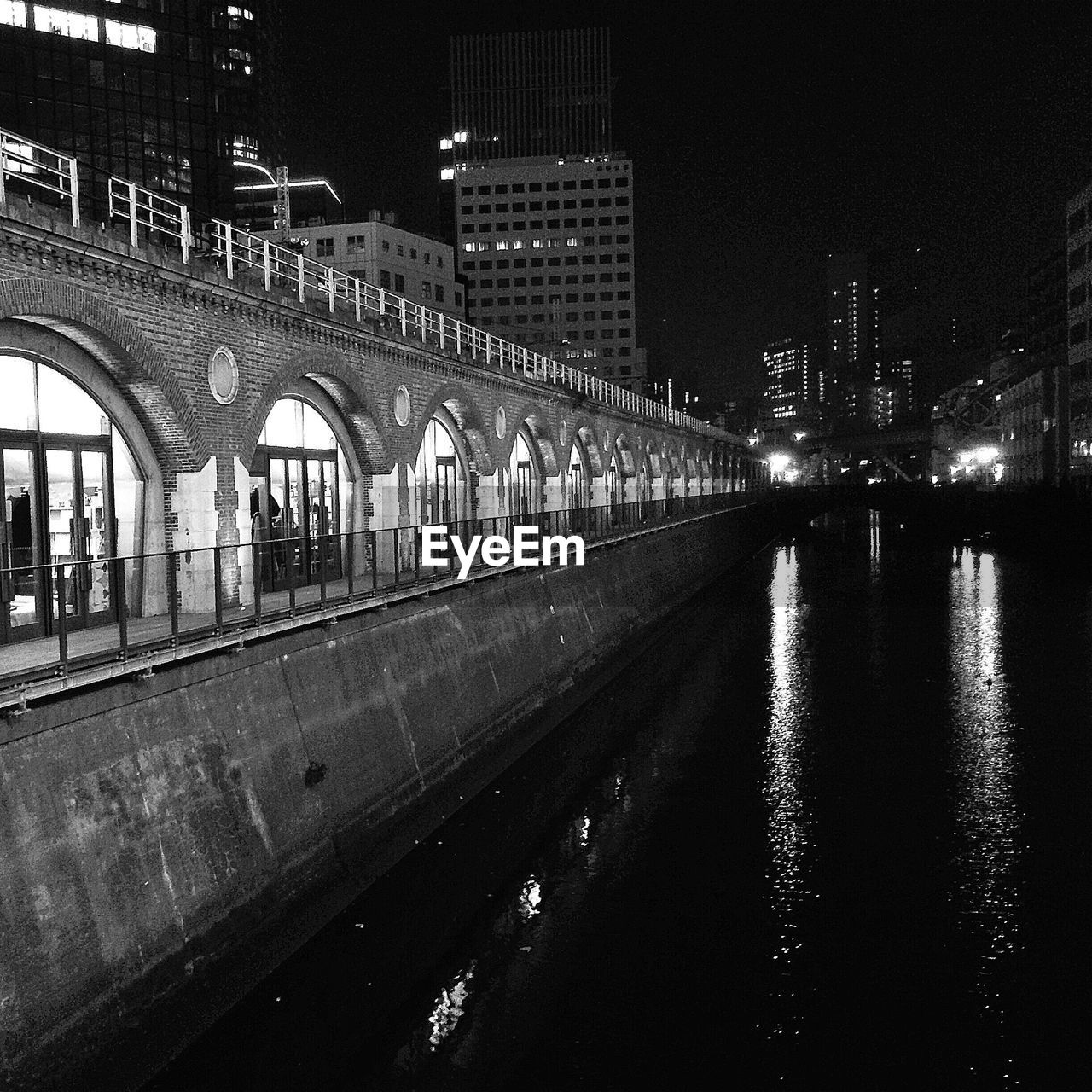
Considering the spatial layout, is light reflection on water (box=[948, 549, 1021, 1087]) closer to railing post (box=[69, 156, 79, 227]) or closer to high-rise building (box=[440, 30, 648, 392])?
railing post (box=[69, 156, 79, 227])

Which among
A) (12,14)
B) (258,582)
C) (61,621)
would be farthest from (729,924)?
(12,14)

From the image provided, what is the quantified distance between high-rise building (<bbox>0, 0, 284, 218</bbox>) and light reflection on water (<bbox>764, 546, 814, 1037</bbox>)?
46410mm

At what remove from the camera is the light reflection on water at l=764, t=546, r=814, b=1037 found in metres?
11.8

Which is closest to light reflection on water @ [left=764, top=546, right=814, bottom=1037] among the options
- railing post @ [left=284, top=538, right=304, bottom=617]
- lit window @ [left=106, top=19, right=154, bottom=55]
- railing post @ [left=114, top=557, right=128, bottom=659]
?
railing post @ [left=284, top=538, right=304, bottom=617]

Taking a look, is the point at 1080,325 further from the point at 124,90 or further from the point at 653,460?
the point at 124,90

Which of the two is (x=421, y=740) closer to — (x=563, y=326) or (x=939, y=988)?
(x=939, y=988)

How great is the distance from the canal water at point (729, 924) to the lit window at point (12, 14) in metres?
57.3

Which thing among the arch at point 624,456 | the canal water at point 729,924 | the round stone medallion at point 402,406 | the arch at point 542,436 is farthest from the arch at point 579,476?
the canal water at point 729,924

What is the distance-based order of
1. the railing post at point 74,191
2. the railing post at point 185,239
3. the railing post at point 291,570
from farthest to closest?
the railing post at point 185,239 → the railing post at point 74,191 → the railing post at point 291,570

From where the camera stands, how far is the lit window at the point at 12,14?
6025cm

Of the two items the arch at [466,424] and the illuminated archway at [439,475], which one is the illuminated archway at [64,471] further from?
the illuminated archway at [439,475]

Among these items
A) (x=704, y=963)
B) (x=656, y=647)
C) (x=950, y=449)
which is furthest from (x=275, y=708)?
(x=950, y=449)

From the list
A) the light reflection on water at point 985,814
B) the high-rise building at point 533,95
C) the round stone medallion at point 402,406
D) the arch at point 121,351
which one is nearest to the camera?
the light reflection on water at point 985,814

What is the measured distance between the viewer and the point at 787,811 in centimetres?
1716
